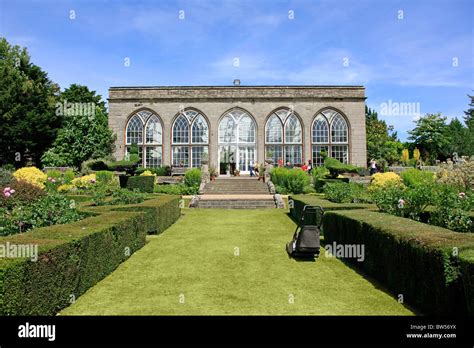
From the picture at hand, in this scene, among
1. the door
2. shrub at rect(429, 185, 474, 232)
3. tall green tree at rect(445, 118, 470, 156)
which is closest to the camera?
shrub at rect(429, 185, 474, 232)

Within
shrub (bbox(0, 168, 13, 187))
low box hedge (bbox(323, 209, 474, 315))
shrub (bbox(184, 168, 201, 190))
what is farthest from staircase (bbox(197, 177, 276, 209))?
low box hedge (bbox(323, 209, 474, 315))

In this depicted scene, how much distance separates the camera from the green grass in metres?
4.98

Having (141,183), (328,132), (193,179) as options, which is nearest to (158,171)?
(193,179)

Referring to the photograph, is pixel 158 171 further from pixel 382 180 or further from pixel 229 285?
pixel 229 285

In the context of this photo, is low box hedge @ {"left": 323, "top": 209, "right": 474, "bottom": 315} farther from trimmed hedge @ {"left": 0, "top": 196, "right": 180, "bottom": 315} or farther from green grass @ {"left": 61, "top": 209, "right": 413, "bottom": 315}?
trimmed hedge @ {"left": 0, "top": 196, "right": 180, "bottom": 315}

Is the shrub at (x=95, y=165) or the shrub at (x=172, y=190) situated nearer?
the shrub at (x=172, y=190)

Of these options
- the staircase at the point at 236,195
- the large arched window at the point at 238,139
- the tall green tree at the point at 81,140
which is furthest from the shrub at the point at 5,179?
the large arched window at the point at 238,139

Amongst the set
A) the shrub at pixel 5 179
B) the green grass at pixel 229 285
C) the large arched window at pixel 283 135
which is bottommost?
the green grass at pixel 229 285

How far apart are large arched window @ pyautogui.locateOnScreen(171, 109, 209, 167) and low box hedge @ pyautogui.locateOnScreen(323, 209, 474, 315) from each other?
78.4ft

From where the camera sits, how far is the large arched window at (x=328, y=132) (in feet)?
101

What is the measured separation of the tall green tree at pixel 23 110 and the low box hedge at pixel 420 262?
31.6m

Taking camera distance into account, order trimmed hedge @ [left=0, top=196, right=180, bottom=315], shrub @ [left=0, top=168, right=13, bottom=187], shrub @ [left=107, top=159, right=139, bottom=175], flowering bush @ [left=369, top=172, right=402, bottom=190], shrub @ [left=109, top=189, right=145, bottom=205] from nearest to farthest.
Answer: trimmed hedge @ [left=0, top=196, right=180, bottom=315]
shrub @ [left=109, top=189, right=145, bottom=205]
shrub @ [left=0, top=168, right=13, bottom=187]
flowering bush @ [left=369, top=172, right=402, bottom=190]
shrub @ [left=107, top=159, right=139, bottom=175]

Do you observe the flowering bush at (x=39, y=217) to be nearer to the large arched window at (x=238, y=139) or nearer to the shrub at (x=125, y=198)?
the shrub at (x=125, y=198)
